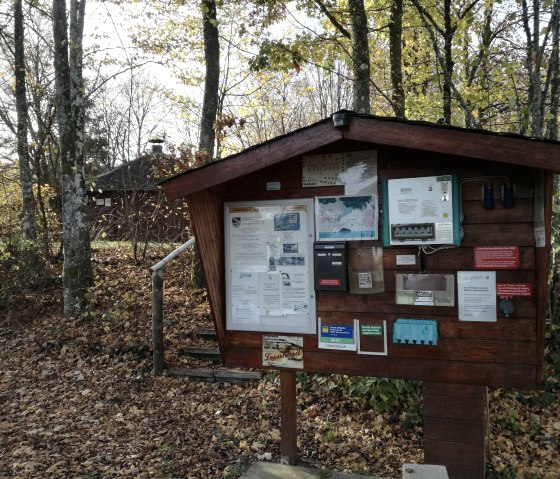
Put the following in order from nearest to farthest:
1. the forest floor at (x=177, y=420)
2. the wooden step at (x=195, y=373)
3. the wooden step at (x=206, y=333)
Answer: the forest floor at (x=177, y=420)
the wooden step at (x=195, y=373)
the wooden step at (x=206, y=333)

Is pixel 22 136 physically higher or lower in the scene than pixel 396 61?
lower

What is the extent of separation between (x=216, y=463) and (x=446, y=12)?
217 inches

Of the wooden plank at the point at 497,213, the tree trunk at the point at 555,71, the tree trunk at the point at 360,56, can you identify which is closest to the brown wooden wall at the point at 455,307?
the wooden plank at the point at 497,213

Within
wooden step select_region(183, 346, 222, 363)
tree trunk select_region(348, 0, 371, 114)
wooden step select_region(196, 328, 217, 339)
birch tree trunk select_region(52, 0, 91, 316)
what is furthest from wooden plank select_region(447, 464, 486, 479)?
birch tree trunk select_region(52, 0, 91, 316)

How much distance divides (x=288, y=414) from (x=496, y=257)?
6.60 ft

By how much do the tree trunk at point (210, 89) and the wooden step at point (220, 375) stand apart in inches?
164

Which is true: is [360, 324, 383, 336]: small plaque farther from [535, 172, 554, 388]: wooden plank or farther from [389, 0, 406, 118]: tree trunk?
[389, 0, 406, 118]: tree trunk

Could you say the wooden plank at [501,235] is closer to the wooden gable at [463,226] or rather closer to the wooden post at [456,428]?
the wooden gable at [463,226]

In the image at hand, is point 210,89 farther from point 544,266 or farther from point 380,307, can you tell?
point 544,266

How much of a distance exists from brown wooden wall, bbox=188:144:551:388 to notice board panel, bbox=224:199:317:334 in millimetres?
117

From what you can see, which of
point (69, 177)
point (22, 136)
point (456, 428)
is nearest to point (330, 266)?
point (456, 428)

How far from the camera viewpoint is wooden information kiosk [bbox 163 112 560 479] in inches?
120

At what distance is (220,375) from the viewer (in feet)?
20.2

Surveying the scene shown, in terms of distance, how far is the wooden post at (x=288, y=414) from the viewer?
12.7 ft
